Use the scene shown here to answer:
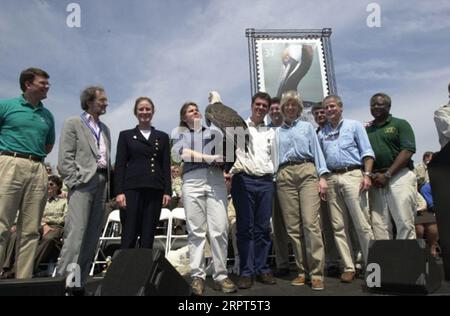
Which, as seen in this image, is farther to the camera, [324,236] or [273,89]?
[273,89]

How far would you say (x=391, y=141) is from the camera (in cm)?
378

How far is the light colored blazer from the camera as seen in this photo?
312cm

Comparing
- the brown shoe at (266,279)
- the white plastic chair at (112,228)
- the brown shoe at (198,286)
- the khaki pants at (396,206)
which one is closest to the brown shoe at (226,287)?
the brown shoe at (198,286)

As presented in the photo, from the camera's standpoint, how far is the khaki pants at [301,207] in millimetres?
3297

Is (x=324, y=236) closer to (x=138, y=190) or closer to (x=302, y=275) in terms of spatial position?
(x=302, y=275)

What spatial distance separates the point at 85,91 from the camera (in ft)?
11.3

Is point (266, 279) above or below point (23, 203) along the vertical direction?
below

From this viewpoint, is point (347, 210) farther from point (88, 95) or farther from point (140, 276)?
point (88, 95)

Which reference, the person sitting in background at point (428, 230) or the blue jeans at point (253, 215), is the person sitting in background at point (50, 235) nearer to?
the blue jeans at point (253, 215)

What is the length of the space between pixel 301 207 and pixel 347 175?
63cm

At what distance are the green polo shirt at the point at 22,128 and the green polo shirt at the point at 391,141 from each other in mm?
3439

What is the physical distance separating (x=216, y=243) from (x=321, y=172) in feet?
4.20

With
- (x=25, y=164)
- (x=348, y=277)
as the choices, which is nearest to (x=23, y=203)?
(x=25, y=164)
